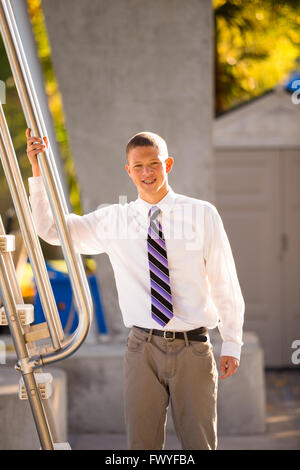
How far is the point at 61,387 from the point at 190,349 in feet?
5.73

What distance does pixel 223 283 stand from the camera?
244 cm

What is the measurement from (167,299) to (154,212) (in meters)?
0.30

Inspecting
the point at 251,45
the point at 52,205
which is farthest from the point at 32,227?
the point at 251,45

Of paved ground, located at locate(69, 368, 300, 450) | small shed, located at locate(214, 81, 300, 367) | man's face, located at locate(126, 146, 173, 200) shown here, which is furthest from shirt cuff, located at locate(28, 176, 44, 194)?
small shed, located at locate(214, 81, 300, 367)

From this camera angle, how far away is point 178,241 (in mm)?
2428

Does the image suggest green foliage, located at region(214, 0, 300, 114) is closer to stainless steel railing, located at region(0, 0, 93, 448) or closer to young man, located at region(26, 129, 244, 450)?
young man, located at region(26, 129, 244, 450)

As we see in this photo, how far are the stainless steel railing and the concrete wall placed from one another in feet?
7.03


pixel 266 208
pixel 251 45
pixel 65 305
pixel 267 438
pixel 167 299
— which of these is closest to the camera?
pixel 167 299

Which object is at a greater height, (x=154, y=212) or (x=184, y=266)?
(x=154, y=212)

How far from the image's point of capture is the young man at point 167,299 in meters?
2.38

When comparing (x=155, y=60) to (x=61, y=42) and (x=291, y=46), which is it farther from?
(x=291, y=46)

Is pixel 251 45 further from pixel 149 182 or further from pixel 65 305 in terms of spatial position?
pixel 149 182

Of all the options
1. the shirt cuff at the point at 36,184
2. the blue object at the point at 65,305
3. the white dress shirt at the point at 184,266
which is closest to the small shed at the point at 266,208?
the blue object at the point at 65,305
